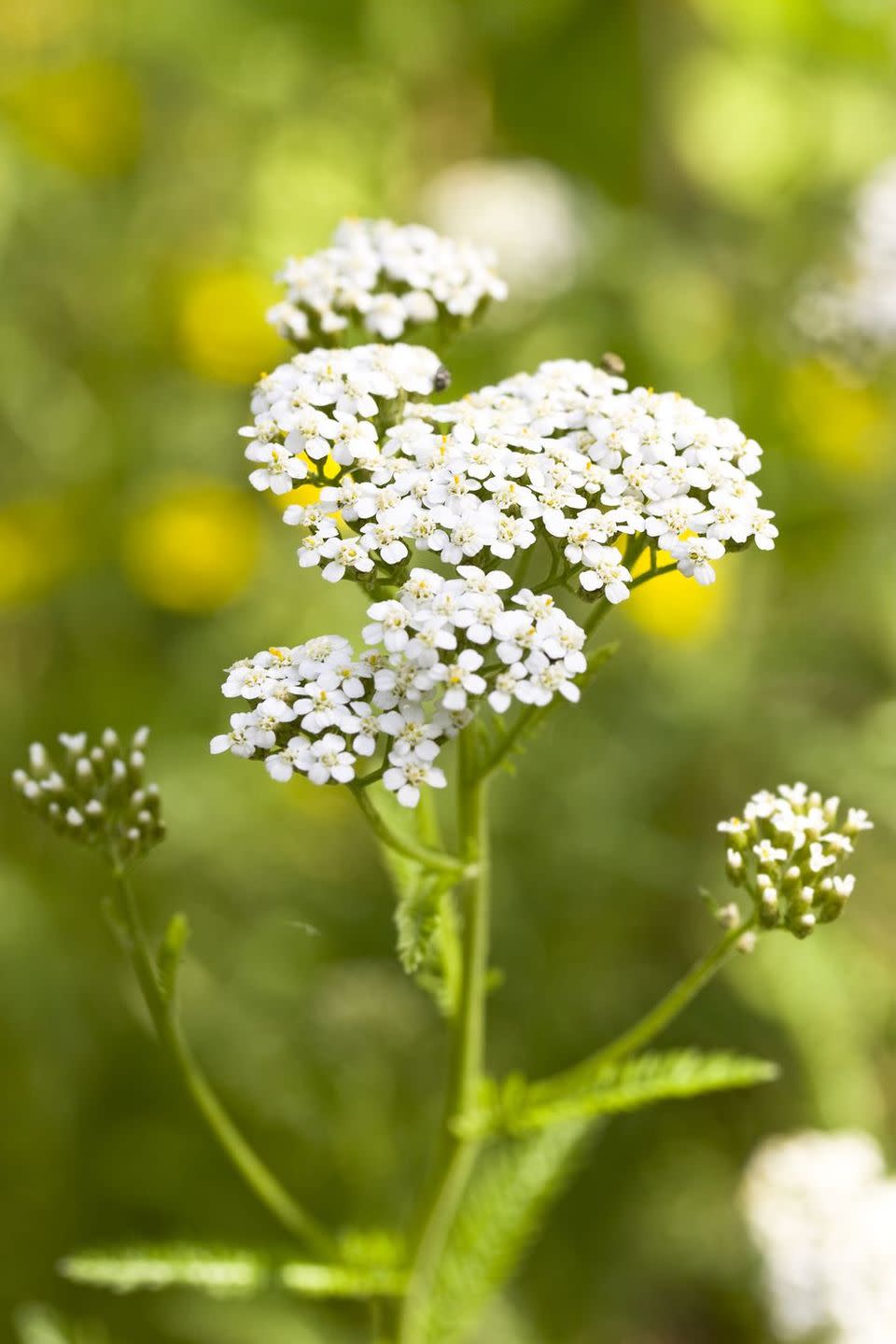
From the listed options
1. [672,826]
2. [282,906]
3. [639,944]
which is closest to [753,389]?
[672,826]

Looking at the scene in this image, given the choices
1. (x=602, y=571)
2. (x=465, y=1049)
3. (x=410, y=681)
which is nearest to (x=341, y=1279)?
(x=465, y=1049)

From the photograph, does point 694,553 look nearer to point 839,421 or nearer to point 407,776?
point 407,776

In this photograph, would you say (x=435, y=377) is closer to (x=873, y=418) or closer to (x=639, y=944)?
(x=639, y=944)

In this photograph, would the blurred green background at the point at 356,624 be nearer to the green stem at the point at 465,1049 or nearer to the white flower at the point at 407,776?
the green stem at the point at 465,1049

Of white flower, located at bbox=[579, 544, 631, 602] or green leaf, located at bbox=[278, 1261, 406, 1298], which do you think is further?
green leaf, located at bbox=[278, 1261, 406, 1298]

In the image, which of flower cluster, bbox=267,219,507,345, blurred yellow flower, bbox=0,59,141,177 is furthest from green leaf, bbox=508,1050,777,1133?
blurred yellow flower, bbox=0,59,141,177

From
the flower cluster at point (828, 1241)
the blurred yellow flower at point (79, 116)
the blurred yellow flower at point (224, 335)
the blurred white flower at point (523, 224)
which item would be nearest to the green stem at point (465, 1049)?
the flower cluster at point (828, 1241)

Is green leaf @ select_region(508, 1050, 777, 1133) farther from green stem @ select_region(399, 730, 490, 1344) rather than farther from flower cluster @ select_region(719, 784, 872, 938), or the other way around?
flower cluster @ select_region(719, 784, 872, 938)
